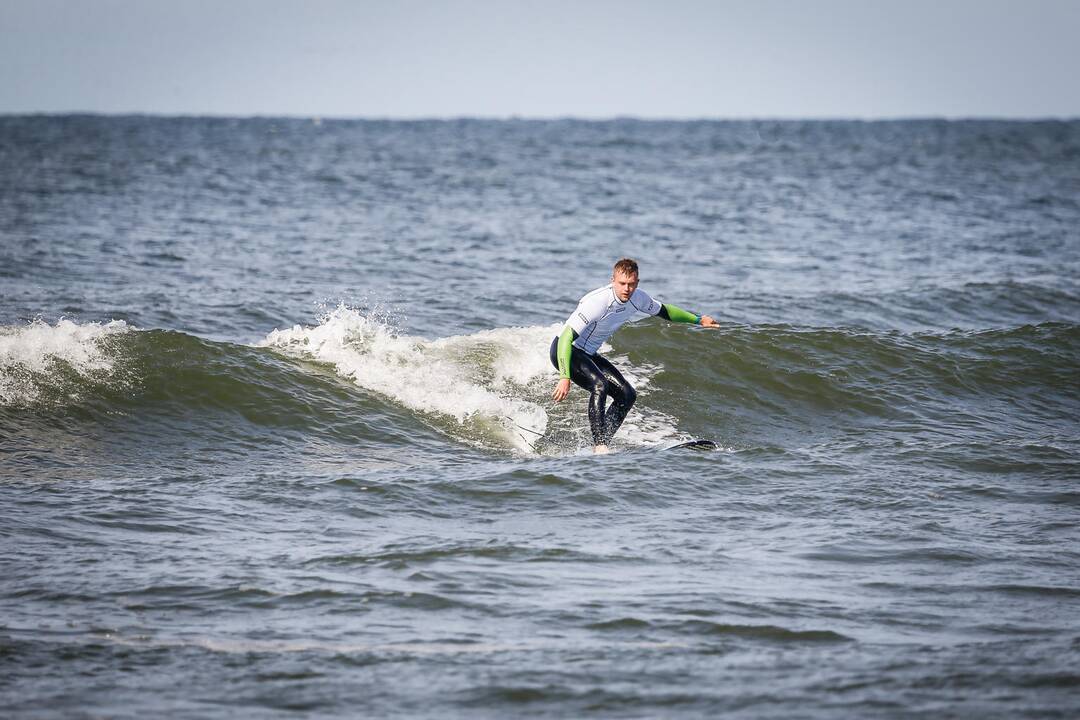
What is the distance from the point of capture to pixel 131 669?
5.71 metres

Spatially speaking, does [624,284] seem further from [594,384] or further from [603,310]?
[594,384]

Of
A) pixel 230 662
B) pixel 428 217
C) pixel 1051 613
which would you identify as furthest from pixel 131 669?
pixel 428 217

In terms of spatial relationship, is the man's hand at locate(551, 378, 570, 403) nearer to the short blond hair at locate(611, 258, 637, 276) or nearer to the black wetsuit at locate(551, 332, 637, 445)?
Answer: the black wetsuit at locate(551, 332, 637, 445)

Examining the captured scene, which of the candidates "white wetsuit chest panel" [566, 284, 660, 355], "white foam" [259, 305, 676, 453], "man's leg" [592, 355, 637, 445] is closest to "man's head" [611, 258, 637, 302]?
"white wetsuit chest panel" [566, 284, 660, 355]

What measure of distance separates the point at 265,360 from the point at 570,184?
29682 mm

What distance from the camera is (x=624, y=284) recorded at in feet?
33.5

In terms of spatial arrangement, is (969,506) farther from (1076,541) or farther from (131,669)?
(131,669)

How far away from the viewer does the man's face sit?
33.4 ft

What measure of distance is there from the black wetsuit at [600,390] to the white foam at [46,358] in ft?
16.9

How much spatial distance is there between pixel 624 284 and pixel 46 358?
6.44m

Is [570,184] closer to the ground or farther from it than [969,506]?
farther from it

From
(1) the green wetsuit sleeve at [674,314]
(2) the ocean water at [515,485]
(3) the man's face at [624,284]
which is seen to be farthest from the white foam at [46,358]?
(1) the green wetsuit sleeve at [674,314]

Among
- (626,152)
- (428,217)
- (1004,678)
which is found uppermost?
(626,152)

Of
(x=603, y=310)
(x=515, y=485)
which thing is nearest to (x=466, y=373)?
(x=603, y=310)
